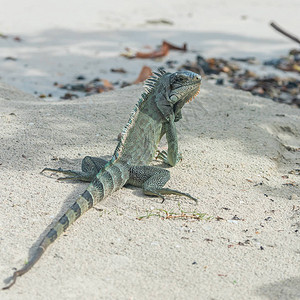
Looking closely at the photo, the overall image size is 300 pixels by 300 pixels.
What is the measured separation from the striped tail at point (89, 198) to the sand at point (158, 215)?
0.24 ft

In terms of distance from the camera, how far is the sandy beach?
3186mm

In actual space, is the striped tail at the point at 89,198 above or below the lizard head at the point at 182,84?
below

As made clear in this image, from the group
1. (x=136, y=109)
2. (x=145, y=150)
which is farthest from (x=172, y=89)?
(x=145, y=150)

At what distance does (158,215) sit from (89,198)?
52cm

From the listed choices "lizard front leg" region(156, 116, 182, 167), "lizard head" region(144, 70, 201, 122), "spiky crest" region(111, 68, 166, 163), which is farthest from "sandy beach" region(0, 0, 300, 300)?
"lizard head" region(144, 70, 201, 122)

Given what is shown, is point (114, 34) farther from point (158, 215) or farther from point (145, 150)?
point (158, 215)

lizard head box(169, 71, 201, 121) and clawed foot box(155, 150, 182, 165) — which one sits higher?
lizard head box(169, 71, 201, 121)

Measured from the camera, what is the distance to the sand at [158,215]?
3170 mm

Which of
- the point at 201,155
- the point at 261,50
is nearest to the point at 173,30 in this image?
the point at 261,50

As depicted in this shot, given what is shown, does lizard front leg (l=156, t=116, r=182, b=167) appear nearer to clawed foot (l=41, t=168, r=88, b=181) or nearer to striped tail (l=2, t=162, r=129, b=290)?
striped tail (l=2, t=162, r=129, b=290)

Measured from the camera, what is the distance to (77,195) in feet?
13.4

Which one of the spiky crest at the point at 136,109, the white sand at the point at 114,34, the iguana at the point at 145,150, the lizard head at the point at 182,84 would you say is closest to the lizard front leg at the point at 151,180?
the iguana at the point at 145,150

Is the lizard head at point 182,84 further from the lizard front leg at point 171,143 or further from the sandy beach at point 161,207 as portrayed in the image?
the sandy beach at point 161,207

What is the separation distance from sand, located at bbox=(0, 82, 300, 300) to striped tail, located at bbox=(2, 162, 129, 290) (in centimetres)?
7
